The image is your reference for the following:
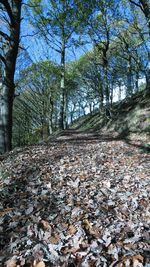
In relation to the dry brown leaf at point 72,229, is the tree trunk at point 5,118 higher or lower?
higher

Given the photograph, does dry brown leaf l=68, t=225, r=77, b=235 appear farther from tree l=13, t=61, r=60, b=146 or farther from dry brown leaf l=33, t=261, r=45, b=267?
tree l=13, t=61, r=60, b=146

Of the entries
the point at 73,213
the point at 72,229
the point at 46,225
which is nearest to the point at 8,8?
the point at 73,213

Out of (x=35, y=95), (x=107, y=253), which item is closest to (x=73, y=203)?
(x=107, y=253)

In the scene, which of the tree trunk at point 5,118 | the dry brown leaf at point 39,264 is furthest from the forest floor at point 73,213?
the tree trunk at point 5,118

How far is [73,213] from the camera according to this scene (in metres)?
4.24

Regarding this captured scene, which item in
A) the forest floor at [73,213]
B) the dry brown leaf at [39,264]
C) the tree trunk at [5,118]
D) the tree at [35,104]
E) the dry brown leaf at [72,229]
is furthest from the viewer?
the tree at [35,104]

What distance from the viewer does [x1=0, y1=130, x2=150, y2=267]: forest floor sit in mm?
3230

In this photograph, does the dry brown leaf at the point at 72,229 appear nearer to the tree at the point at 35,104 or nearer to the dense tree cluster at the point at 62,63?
the dense tree cluster at the point at 62,63

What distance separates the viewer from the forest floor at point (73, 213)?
3230 millimetres

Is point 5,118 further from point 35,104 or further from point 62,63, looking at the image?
point 35,104

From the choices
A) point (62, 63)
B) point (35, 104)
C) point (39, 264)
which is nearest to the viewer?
point (39, 264)

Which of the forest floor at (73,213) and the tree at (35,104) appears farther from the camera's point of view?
the tree at (35,104)

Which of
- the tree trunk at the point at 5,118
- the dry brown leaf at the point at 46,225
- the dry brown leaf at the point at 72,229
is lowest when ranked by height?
the dry brown leaf at the point at 72,229

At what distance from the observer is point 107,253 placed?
10.8 feet
